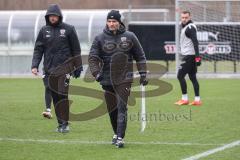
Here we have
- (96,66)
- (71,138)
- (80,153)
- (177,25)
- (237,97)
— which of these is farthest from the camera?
(177,25)

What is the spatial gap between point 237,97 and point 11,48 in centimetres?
1233

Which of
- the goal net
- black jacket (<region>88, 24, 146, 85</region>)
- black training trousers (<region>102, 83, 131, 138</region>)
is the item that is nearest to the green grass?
black training trousers (<region>102, 83, 131, 138</region>)

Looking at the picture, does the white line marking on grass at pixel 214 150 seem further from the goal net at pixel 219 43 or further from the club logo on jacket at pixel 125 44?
the goal net at pixel 219 43

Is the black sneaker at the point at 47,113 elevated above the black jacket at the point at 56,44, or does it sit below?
below

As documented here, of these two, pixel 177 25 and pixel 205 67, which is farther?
pixel 205 67

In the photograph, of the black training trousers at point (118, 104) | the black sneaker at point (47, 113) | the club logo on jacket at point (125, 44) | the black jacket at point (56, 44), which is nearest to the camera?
the black training trousers at point (118, 104)

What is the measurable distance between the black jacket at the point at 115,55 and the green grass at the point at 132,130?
3.34ft

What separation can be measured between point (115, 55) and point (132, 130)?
2249mm

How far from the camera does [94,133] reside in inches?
499

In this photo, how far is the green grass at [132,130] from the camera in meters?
10.4

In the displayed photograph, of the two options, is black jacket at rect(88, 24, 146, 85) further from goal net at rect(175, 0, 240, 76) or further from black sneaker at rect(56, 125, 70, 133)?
goal net at rect(175, 0, 240, 76)

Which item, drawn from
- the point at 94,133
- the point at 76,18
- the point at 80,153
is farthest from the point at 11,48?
the point at 80,153

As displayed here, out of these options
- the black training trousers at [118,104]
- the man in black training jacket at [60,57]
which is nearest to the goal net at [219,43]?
the man in black training jacket at [60,57]

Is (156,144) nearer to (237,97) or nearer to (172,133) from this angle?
(172,133)
